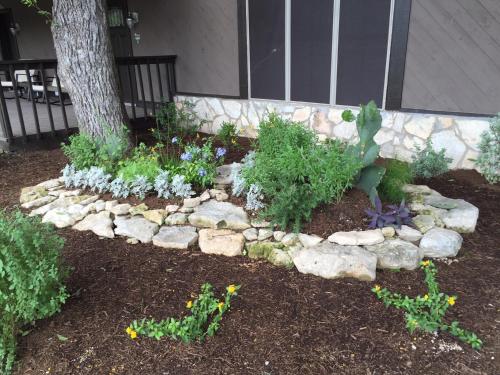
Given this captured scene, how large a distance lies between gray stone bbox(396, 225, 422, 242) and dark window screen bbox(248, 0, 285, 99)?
3156mm

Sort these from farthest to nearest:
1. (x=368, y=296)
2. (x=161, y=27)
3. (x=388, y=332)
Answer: (x=161, y=27)
(x=368, y=296)
(x=388, y=332)

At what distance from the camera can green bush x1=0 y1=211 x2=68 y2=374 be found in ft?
6.39

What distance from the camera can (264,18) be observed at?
539cm

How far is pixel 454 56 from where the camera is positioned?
4137 millimetres

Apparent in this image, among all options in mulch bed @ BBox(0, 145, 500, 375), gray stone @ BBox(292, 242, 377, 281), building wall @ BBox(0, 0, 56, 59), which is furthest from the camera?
building wall @ BBox(0, 0, 56, 59)

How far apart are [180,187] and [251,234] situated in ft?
2.72

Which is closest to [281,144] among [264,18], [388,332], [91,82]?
[388,332]

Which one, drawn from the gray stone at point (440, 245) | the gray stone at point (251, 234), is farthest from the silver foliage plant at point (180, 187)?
the gray stone at point (440, 245)

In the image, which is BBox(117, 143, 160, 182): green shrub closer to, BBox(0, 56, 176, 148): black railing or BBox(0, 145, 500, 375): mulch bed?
BBox(0, 145, 500, 375): mulch bed

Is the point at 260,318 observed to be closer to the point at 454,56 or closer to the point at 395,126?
the point at 395,126

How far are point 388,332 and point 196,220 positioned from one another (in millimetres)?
1601

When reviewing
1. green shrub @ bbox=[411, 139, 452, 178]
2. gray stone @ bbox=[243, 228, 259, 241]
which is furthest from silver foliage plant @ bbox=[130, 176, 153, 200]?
green shrub @ bbox=[411, 139, 452, 178]

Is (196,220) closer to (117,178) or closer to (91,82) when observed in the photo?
(117,178)

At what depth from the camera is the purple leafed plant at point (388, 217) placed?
2820mm
